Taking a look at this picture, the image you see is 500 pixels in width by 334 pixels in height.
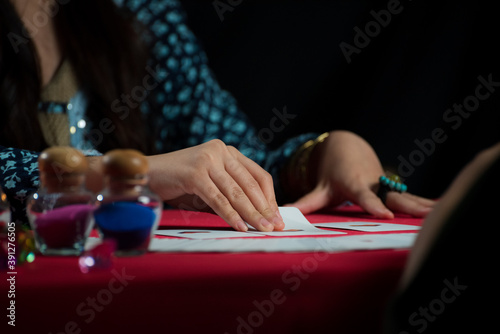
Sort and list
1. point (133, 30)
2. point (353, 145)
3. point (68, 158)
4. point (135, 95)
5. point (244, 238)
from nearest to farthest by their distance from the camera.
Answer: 1. point (68, 158)
2. point (244, 238)
3. point (353, 145)
4. point (135, 95)
5. point (133, 30)

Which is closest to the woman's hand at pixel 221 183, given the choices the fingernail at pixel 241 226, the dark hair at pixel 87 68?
the fingernail at pixel 241 226

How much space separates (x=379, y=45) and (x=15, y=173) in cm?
153

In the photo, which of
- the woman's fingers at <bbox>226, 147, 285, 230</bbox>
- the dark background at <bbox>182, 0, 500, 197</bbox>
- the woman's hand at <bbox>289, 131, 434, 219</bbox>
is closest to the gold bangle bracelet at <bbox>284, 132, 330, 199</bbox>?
the woman's hand at <bbox>289, 131, 434, 219</bbox>

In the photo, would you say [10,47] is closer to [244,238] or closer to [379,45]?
[244,238]

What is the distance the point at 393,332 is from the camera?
34 centimetres

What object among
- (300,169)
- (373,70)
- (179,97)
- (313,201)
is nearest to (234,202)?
(313,201)

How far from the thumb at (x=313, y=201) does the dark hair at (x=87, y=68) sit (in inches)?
21.5

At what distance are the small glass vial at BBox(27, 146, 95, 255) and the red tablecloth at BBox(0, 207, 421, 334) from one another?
0.04 meters

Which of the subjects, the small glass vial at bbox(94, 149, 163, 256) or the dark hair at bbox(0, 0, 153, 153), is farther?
the dark hair at bbox(0, 0, 153, 153)

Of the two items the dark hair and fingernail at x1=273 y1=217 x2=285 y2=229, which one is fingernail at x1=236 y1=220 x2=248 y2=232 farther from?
the dark hair

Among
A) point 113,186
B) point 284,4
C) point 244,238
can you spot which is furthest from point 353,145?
point 284,4

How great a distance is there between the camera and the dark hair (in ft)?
3.88

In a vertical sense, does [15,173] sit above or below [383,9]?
below

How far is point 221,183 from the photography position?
2.31 feet
